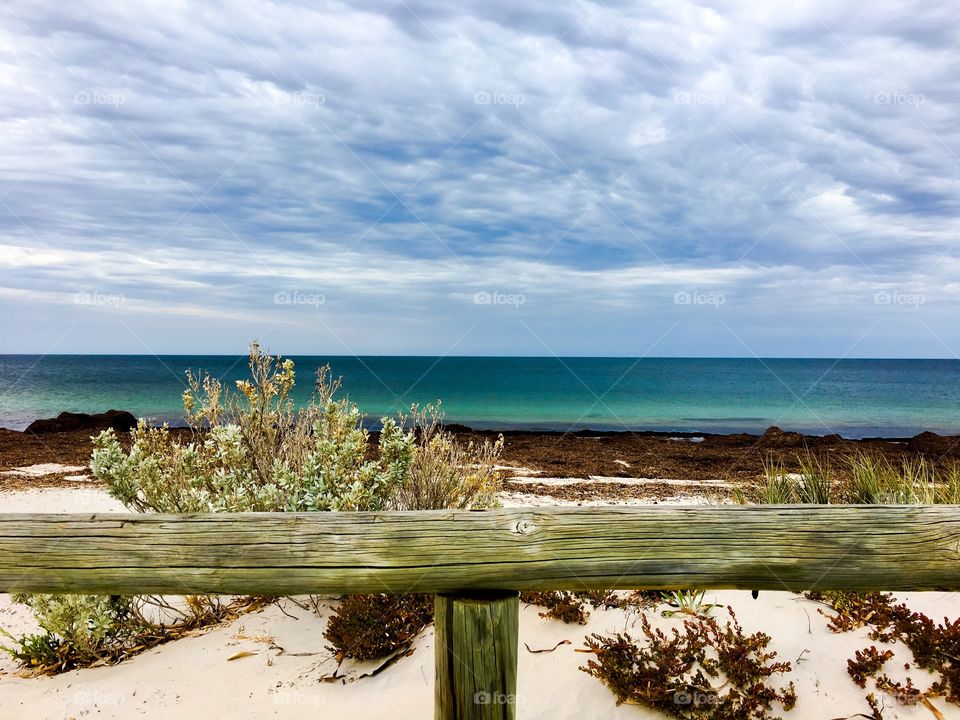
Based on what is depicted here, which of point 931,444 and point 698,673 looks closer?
point 698,673

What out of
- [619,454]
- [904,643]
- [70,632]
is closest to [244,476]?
[70,632]

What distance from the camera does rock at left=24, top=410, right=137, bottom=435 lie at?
62.4 ft

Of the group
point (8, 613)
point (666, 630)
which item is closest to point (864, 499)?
point (666, 630)

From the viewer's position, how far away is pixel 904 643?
163 inches

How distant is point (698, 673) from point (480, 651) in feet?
6.65

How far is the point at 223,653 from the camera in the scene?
15.4 feet

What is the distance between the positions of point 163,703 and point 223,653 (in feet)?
2.05

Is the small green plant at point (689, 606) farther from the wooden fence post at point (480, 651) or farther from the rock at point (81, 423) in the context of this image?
the rock at point (81, 423)

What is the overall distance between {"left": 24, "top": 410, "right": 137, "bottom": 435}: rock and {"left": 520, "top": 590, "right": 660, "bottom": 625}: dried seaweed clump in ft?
57.2

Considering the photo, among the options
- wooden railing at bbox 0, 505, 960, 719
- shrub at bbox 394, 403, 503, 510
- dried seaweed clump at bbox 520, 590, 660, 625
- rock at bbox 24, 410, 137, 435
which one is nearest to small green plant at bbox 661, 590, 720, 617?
dried seaweed clump at bbox 520, 590, 660, 625

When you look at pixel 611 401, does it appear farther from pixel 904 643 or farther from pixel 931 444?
pixel 904 643

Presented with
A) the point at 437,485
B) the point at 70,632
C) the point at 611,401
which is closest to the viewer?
the point at 70,632

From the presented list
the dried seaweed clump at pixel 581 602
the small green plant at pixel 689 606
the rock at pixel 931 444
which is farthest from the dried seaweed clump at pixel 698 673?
the rock at pixel 931 444

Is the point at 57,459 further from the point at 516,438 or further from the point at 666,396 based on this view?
the point at 666,396
